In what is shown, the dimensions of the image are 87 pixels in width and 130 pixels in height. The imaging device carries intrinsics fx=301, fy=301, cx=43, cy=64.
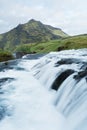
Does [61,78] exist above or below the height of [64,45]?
below

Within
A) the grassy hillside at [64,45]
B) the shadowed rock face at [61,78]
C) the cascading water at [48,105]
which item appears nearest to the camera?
the cascading water at [48,105]

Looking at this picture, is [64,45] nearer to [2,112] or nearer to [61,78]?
[61,78]

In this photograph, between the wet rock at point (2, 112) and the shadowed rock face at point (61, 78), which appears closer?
the wet rock at point (2, 112)

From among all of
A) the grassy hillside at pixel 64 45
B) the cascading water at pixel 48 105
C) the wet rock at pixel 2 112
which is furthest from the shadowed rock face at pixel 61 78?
the grassy hillside at pixel 64 45

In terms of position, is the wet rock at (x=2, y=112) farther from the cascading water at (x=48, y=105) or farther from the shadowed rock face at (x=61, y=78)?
the shadowed rock face at (x=61, y=78)

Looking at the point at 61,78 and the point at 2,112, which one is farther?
the point at 61,78

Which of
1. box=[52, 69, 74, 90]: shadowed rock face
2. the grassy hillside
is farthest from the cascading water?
the grassy hillside

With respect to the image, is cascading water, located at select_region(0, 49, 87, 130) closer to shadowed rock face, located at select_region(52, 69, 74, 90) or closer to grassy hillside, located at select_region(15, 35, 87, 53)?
shadowed rock face, located at select_region(52, 69, 74, 90)

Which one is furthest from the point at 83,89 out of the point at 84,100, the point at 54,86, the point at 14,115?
the point at 54,86

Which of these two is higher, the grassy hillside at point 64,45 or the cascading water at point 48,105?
the grassy hillside at point 64,45

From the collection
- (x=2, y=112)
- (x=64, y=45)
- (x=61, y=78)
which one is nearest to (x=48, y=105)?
(x=2, y=112)

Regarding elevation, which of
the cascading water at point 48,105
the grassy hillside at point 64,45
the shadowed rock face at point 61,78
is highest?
the grassy hillside at point 64,45

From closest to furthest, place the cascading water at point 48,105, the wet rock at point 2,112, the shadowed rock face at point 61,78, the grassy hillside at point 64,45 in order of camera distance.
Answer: the cascading water at point 48,105 → the wet rock at point 2,112 → the shadowed rock face at point 61,78 → the grassy hillside at point 64,45

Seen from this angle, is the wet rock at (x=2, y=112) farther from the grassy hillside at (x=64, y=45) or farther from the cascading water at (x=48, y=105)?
the grassy hillside at (x=64, y=45)
